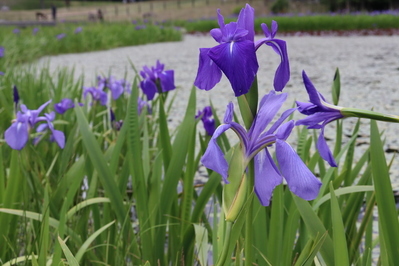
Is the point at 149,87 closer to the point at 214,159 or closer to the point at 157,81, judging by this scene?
the point at 157,81

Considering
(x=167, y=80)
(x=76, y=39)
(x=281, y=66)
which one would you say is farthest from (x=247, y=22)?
(x=76, y=39)

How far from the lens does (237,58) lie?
0.41 meters

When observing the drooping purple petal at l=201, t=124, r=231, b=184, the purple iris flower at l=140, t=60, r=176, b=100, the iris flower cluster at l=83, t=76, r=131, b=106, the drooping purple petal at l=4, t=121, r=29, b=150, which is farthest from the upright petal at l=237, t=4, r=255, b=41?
the iris flower cluster at l=83, t=76, r=131, b=106

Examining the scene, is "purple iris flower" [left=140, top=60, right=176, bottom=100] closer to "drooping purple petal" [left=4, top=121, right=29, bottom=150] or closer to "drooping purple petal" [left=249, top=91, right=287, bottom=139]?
"drooping purple petal" [left=4, top=121, right=29, bottom=150]

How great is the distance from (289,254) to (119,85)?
1.23 m

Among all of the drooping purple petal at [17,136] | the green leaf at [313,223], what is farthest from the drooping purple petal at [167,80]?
the green leaf at [313,223]

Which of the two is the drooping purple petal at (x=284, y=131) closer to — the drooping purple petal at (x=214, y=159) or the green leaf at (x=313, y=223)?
the drooping purple petal at (x=214, y=159)

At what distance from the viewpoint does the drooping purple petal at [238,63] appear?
16.1 inches

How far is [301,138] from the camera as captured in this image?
110 centimetres

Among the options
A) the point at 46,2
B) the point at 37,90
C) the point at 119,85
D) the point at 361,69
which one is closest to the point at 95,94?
the point at 119,85

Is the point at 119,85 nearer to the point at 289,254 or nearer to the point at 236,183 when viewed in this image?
the point at 289,254

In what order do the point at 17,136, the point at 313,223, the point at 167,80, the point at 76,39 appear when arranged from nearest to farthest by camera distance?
the point at 313,223, the point at 17,136, the point at 167,80, the point at 76,39

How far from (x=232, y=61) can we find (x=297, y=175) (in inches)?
4.4

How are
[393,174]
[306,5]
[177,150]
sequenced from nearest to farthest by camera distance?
[177,150]
[393,174]
[306,5]
